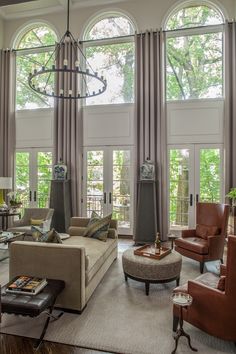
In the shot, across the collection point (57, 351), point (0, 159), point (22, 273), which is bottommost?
point (57, 351)

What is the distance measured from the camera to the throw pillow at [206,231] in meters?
4.89

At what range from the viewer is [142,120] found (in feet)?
22.7

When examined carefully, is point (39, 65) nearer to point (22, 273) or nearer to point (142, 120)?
point (142, 120)

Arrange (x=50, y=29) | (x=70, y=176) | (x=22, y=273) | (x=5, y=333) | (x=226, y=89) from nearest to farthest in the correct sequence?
1. (x=5, y=333)
2. (x=22, y=273)
3. (x=226, y=89)
4. (x=70, y=176)
5. (x=50, y=29)

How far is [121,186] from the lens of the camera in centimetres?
726

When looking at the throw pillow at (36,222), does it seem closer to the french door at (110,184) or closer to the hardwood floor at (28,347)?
the french door at (110,184)

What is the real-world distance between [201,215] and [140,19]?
5274mm

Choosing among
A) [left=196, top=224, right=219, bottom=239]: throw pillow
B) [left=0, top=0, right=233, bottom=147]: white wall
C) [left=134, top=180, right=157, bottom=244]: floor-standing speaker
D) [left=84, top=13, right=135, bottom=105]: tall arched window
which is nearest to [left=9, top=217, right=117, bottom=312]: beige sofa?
[left=196, top=224, right=219, bottom=239]: throw pillow

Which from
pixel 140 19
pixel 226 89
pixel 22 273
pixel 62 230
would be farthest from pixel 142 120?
pixel 22 273

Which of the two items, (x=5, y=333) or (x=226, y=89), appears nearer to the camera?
(x=5, y=333)

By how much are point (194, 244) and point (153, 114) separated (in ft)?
11.5

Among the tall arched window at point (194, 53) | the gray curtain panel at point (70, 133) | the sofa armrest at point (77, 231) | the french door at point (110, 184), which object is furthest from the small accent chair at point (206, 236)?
the gray curtain panel at point (70, 133)

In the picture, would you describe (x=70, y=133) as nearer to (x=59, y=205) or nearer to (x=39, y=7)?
(x=59, y=205)

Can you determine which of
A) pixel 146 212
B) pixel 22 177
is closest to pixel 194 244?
pixel 146 212
